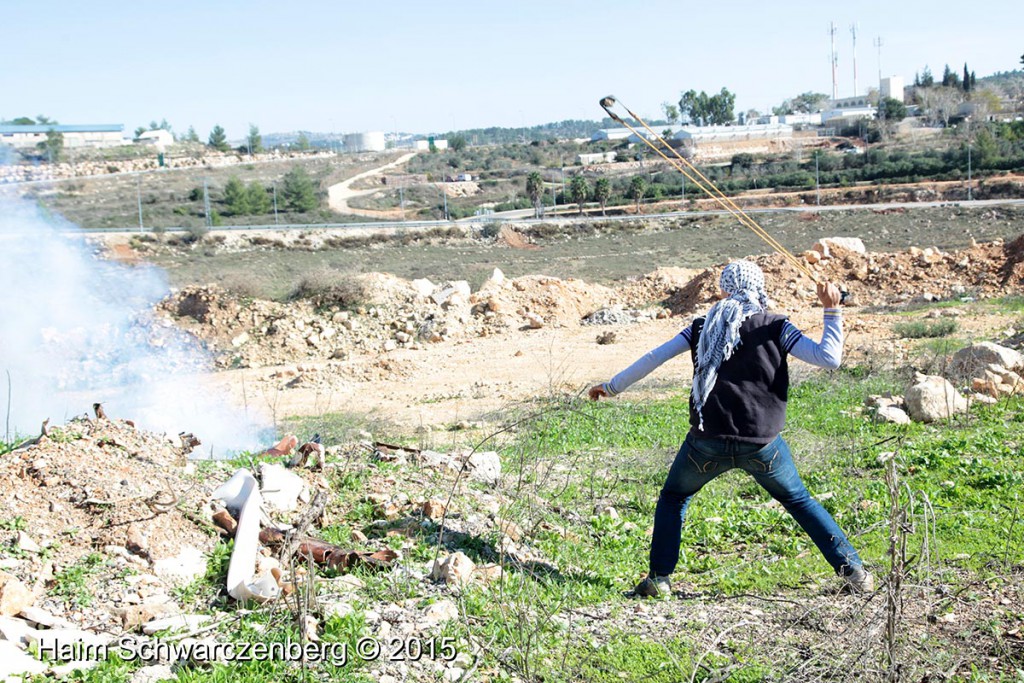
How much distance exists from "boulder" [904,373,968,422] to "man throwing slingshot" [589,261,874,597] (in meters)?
4.29

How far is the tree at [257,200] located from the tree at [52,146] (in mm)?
12875

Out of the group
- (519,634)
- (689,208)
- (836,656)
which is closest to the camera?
(836,656)

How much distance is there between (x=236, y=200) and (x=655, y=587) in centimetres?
5312

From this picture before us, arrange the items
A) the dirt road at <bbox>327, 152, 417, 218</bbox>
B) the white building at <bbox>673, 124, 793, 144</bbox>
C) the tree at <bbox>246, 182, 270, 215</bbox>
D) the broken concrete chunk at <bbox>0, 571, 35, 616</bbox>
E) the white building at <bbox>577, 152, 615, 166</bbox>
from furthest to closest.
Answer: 1. the white building at <bbox>673, 124, 793, 144</bbox>
2. the white building at <bbox>577, 152, 615, 166</bbox>
3. the dirt road at <bbox>327, 152, 417, 218</bbox>
4. the tree at <bbox>246, 182, 270, 215</bbox>
5. the broken concrete chunk at <bbox>0, 571, 35, 616</bbox>

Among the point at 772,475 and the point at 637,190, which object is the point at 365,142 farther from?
the point at 772,475

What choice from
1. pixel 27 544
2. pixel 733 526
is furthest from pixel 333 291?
pixel 27 544

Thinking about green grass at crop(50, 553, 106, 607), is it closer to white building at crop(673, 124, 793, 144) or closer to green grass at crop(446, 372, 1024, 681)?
green grass at crop(446, 372, 1024, 681)

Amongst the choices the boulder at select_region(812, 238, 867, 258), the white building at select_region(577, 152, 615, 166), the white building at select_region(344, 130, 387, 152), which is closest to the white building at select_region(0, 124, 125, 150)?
the white building at select_region(344, 130, 387, 152)

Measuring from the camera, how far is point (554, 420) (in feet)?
31.2

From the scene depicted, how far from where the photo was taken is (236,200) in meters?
54.3

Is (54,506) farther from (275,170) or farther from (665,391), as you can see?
(275,170)

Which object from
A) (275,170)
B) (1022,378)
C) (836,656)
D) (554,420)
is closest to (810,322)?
(1022,378)

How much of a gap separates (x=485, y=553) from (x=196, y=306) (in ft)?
56.1

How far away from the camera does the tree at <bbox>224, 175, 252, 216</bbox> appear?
53.7 m
